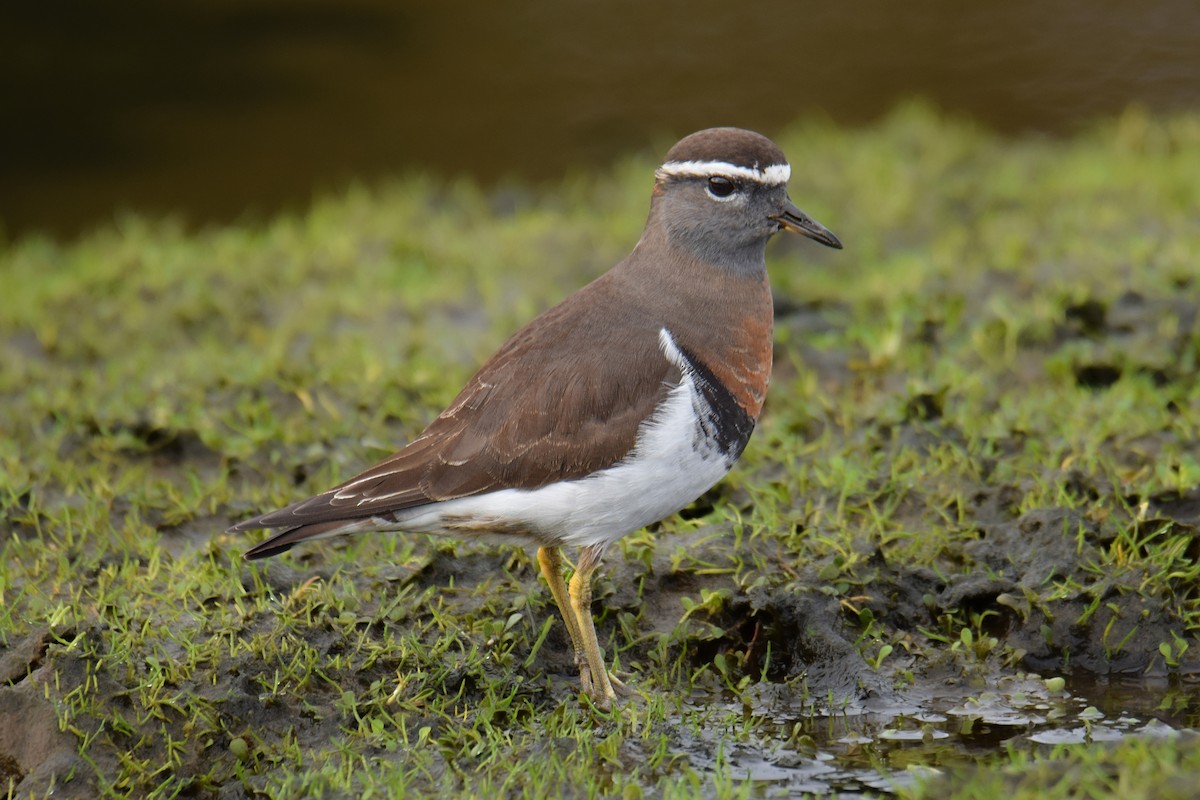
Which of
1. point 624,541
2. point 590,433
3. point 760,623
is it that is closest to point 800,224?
point 590,433

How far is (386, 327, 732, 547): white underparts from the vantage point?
4.71 metres

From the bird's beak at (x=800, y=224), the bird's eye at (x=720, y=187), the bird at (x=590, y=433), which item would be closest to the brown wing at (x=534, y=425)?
the bird at (x=590, y=433)

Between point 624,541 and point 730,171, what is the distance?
148cm

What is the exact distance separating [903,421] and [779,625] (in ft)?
5.29

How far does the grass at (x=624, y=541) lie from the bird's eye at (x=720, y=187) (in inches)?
49.0

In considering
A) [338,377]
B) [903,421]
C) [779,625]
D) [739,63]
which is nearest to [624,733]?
[779,625]

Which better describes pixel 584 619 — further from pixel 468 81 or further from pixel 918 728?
pixel 468 81

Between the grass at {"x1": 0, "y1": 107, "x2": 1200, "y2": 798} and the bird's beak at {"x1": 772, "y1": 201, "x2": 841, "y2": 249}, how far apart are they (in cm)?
96

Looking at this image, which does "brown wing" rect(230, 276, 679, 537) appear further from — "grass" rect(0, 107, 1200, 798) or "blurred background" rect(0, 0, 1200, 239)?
"blurred background" rect(0, 0, 1200, 239)

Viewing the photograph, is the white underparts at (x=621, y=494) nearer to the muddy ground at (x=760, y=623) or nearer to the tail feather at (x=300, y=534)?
the tail feather at (x=300, y=534)

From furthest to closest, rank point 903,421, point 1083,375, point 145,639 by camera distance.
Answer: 1. point 1083,375
2. point 903,421
3. point 145,639

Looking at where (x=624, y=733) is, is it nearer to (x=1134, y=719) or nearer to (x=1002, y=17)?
(x=1134, y=719)

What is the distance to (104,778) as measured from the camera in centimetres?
435

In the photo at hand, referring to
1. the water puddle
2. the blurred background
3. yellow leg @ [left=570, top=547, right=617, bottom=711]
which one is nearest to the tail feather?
yellow leg @ [left=570, top=547, right=617, bottom=711]
